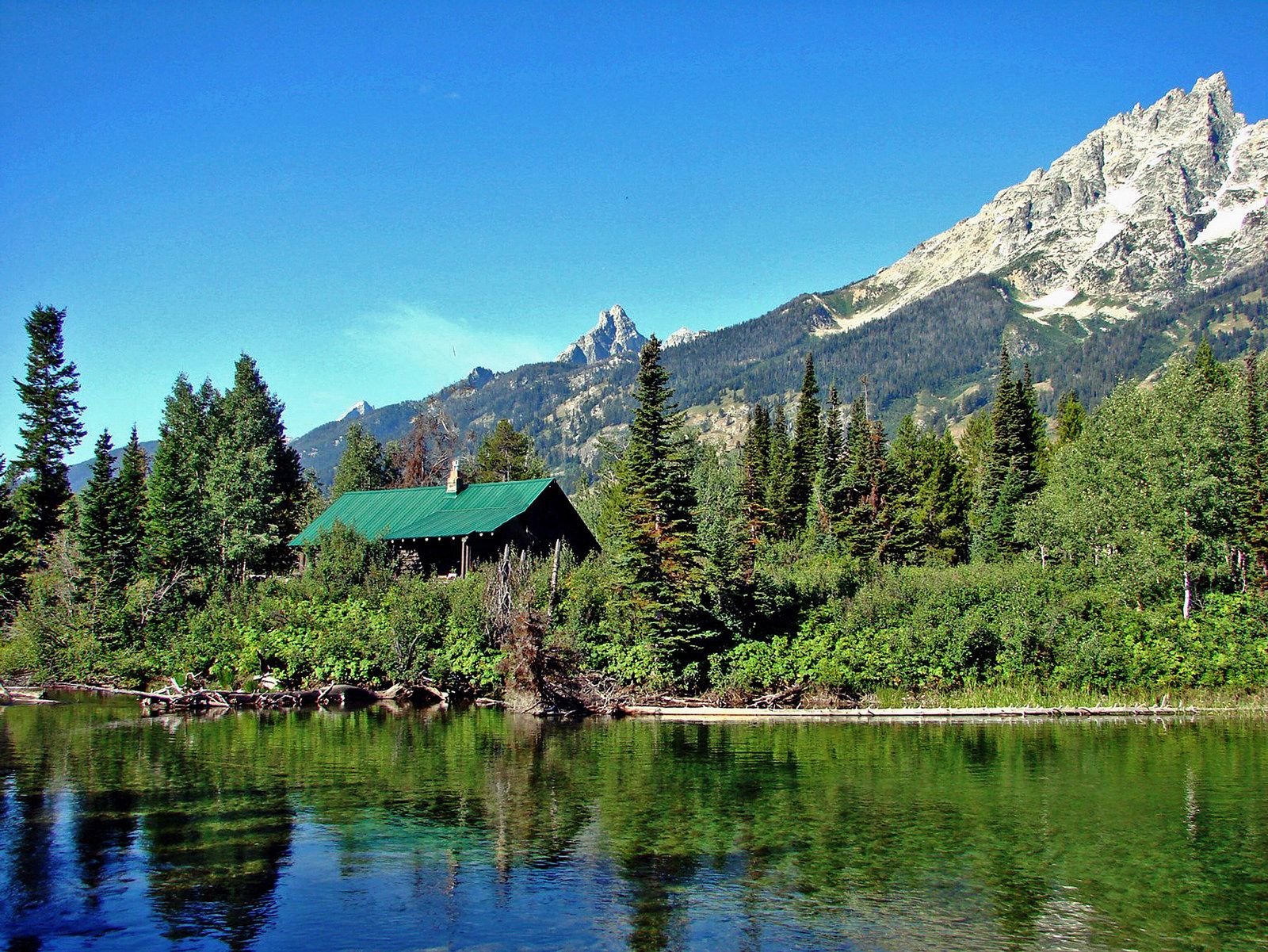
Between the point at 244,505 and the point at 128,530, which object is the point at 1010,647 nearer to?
the point at 244,505

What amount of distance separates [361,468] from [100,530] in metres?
42.7

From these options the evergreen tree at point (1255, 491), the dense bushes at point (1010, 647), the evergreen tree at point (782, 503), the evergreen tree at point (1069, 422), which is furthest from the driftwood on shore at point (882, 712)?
the evergreen tree at point (1069, 422)

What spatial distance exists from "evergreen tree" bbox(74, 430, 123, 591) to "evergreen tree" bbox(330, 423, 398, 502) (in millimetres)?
37295

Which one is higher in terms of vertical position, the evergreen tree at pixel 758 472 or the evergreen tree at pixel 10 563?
the evergreen tree at pixel 758 472

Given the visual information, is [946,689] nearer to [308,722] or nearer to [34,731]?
[308,722]

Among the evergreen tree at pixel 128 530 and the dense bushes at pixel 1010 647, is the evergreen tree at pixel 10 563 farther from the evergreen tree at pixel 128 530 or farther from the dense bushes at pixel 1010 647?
the dense bushes at pixel 1010 647

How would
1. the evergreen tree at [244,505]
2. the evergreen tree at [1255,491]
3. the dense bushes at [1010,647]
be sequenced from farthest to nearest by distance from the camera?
the evergreen tree at [244,505] < the evergreen tree at [1255,491] < the dense bushes at [1010,647]

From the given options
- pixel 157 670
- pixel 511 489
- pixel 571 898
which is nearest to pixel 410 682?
pixel 157 670

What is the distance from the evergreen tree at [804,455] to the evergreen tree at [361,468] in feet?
137

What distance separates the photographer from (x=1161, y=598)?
40062mm

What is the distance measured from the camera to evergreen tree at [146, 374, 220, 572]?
174 ft

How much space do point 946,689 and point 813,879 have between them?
22046 millimetres

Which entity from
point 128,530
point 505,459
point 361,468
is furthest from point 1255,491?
point 361,468

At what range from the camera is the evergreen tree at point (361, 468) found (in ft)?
306
